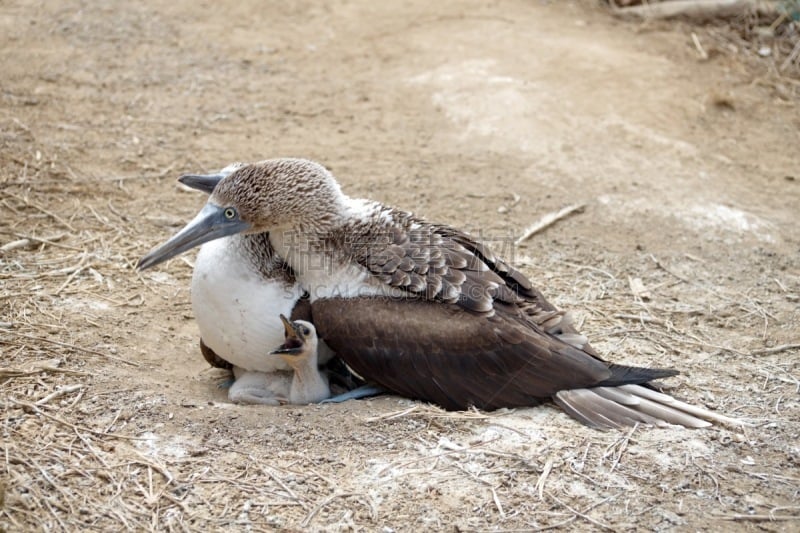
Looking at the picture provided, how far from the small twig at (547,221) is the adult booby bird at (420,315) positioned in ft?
6.95

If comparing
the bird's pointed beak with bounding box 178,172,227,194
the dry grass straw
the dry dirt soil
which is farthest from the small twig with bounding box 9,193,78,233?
the dry grass straw

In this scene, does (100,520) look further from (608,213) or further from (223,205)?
(608,213)

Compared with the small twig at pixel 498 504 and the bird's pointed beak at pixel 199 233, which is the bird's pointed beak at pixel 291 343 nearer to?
the bird's pointed beak at pixel 199 233

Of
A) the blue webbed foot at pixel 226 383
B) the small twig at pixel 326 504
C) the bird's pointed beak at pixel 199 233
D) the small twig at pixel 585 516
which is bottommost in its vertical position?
the blue webbed foot at pixel 226 383

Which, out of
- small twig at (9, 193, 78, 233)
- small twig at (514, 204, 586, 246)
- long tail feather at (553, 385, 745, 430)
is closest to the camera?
long tail feather at (553, 385, 745, 430)

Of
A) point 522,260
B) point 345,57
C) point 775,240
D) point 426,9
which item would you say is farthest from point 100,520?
point 426,9

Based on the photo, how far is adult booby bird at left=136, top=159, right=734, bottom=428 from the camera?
5.17m

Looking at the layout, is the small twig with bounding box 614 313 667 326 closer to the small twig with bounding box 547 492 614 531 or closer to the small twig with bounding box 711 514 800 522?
the small twig with bounding box 711 514 800 522

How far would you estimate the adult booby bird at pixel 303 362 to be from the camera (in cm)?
522

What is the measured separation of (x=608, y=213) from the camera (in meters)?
8.11

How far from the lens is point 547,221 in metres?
7.87

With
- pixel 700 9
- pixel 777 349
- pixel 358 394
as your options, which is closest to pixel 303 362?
pixel 358 394

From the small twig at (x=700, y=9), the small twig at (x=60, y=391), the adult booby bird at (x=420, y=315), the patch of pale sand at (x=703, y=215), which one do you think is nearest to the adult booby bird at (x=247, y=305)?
the adult booby bird at (x=420, y=315)

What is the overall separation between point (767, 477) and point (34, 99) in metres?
7.84
